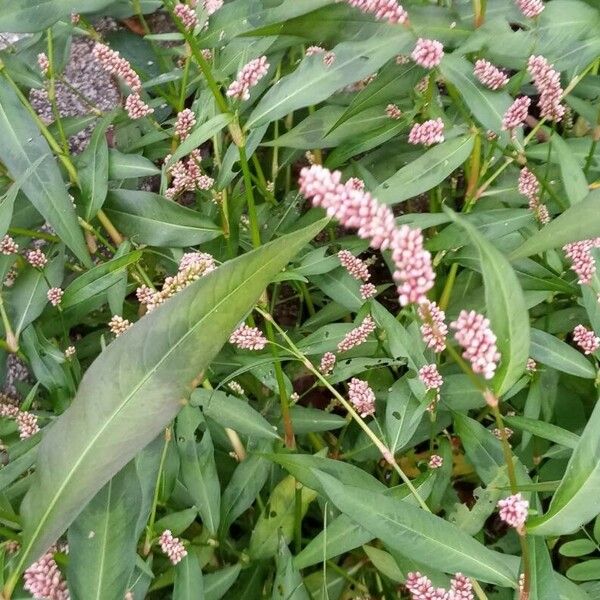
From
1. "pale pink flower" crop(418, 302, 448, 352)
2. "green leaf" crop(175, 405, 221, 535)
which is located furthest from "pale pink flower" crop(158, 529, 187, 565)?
"pale pink flower" crop(418, 302, 448, 352)

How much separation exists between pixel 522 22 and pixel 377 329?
1.89 feet

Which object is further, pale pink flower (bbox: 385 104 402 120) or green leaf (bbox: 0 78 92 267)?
pale pink flower (bbox: 385 104 402 120)

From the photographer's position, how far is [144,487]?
90cm

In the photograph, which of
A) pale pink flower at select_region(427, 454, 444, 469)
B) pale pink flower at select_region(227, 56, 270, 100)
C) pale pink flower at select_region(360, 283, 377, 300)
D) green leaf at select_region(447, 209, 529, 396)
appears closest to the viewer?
green leaf at select_region(447, 209, 529, 396)

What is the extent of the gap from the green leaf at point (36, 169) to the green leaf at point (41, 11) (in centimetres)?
2

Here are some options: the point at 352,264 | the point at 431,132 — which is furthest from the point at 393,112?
the point at 352,264

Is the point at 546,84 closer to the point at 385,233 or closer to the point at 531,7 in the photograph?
the point at 531,7

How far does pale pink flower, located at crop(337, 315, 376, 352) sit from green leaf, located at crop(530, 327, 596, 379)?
0.27 m

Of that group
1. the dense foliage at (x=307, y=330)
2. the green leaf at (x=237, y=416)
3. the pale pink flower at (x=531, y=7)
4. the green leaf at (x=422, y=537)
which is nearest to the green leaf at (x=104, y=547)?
the dense foliage at (x=307, y=330)

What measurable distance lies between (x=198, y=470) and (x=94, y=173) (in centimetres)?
60

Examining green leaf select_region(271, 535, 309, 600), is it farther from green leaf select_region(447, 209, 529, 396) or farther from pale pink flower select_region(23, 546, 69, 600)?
green leaf select_region(447, 209, 529, 396)

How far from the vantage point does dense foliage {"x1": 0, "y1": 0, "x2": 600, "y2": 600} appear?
713 mm

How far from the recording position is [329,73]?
1.10 metres

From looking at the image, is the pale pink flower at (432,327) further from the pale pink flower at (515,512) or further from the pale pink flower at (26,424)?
the pale pink flower at (26,424)
